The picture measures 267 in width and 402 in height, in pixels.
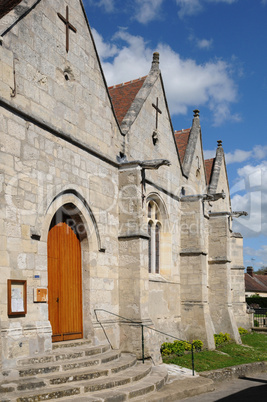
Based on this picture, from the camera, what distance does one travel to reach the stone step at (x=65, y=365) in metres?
7.45

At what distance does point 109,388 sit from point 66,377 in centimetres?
81

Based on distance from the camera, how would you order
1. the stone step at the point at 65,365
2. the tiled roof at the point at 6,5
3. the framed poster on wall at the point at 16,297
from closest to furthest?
the stone step at the point at 65,365, the framed poster on wall at the point at 16,297, the tiled roof at the point at 6,5

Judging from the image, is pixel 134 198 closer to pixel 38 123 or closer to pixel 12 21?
pixel 38 123

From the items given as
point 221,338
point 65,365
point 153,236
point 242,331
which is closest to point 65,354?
point 65,365

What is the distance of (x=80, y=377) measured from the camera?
7.75m

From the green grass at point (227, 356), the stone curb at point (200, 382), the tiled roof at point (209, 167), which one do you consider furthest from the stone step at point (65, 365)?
the tiled roof at point (209, 167)

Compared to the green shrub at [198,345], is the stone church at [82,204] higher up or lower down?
higher up

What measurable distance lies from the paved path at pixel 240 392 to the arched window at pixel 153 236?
421cm

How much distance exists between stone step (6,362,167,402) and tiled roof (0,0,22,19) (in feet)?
21.9

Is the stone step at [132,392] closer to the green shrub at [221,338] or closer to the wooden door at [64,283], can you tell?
the wooden door at [64,283]

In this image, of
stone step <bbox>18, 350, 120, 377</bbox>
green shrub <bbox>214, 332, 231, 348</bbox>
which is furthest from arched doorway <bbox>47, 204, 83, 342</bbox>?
green shrub <bbox>214, 332, 231, 348</bbox>

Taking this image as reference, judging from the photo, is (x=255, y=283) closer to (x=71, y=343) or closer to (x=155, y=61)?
(x=155, y=61)

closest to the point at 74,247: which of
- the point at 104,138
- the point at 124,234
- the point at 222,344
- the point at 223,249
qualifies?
the point at 124,234

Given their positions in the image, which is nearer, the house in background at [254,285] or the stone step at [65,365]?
the stone step at [65,365]
